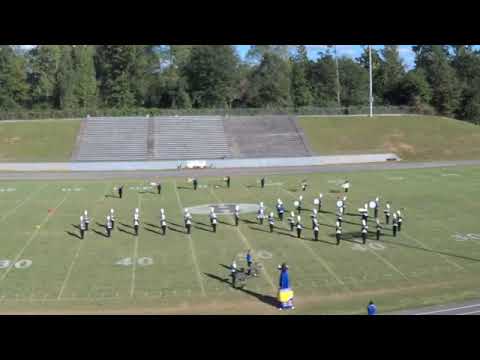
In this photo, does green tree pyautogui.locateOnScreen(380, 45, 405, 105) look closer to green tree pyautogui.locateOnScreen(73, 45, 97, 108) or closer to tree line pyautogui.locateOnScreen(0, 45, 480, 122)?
tree line pyautogui.locateOnScreen(0, 45, 480, 122)

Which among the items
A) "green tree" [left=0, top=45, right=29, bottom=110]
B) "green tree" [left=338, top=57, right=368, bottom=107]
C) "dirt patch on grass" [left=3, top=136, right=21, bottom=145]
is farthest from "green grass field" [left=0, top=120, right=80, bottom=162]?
"green tree" [left=338, top=57, right=368, bottom=107]

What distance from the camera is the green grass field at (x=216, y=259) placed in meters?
16.1

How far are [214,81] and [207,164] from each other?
37243 mm

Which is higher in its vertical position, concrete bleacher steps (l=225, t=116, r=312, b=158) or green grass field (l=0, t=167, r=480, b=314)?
concrete bleacher steps (l=225, t=116, r=312, b=158)

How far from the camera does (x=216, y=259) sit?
20.1 m

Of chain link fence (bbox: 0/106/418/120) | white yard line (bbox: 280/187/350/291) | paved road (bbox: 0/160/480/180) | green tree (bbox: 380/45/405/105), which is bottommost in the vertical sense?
white yard line (bbox: 280/187/350/291)

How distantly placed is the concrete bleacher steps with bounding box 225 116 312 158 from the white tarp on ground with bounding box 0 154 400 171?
281cm

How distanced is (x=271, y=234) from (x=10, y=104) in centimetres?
6563

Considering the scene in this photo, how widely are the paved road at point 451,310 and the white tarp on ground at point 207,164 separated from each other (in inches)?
1357

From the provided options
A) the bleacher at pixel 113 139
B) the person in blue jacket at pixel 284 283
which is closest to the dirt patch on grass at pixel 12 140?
the bleacher at pixel 113 139

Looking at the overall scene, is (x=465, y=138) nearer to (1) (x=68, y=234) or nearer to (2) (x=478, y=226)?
(2) (x=478, y=226)

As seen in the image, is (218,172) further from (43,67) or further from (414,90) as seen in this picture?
(43,67)

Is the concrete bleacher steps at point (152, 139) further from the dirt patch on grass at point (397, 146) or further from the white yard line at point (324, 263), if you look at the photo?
the white yard line at point (324, 263)

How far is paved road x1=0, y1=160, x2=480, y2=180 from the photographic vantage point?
139 feet
